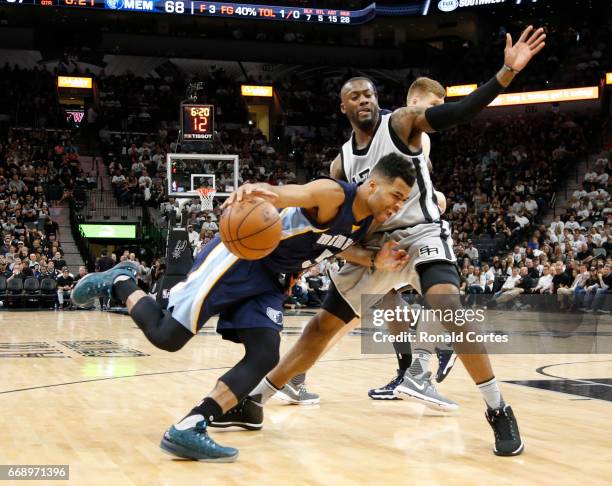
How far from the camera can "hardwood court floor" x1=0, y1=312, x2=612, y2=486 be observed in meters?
3.70

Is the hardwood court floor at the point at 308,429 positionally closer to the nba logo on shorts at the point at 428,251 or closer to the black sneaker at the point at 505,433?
the black sneaker at the point at 505,433

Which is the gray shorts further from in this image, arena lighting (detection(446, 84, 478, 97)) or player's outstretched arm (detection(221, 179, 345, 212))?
arena lighting (detection(446, 84, 478, 97))

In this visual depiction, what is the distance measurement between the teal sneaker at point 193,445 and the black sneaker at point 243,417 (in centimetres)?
81

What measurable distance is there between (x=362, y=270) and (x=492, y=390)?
1.01 meters

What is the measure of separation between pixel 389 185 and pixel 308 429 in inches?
63.5

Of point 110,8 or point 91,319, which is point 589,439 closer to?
point 91,319

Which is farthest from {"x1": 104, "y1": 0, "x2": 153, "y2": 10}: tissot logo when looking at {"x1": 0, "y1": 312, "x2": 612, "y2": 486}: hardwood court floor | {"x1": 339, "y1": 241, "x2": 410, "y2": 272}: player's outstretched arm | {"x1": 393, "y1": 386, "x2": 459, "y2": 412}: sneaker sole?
{"x1": 339, "y1": 241, "x2": 410, "y2": 272}: player's outstretched arm

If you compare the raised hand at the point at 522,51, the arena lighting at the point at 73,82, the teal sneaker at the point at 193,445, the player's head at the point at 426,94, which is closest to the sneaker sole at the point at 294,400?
the teal sneaker at the point at 193,445

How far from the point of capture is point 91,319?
603 inches

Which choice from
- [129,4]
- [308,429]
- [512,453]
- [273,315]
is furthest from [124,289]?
[129,4]

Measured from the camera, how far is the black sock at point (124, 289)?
176 inches

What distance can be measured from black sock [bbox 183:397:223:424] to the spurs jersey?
1412 mm

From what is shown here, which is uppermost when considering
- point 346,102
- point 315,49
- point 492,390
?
point 315,49

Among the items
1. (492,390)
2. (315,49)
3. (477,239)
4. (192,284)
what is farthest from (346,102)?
(315,49)
